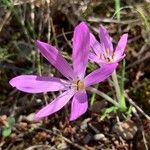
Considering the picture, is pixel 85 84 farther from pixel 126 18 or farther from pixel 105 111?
pixel 126 18

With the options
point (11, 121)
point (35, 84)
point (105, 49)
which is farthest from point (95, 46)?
point (11, 121)

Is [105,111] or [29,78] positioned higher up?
[29,78]

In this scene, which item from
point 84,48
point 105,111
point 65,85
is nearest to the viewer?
point 84,48

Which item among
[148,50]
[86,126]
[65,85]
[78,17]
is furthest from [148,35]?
[65,85]

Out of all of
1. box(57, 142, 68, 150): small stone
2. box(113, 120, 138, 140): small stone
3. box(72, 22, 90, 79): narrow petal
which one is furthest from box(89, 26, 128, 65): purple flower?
box(57, 142, 68, 150): small stone

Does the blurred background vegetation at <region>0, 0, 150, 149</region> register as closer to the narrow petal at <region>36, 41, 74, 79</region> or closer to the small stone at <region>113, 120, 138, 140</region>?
the small stone at <region>113, 120, 138, 140</region>

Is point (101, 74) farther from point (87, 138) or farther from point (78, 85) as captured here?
point (87, 138)
